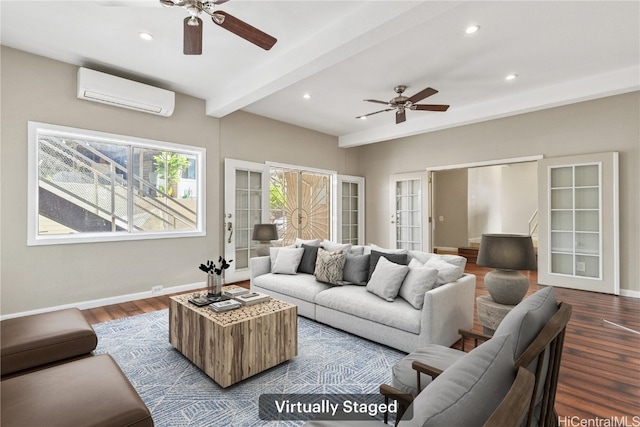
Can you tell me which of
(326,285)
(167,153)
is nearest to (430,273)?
(326,285)

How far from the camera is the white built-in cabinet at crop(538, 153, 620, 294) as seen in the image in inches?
172

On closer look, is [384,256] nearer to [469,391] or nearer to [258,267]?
[258,267]

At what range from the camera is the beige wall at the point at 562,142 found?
4277 mm

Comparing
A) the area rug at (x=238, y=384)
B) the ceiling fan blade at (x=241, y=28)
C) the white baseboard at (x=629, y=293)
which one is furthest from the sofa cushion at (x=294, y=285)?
the white baseboard at (x=629, y=293)

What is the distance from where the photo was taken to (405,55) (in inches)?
135

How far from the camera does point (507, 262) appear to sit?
2533 millimetres

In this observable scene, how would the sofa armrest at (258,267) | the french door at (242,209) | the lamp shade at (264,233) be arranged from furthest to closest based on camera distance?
the french door at (242,209) < the lamp shade at (264,233) < the sofa armrest at (258,267)

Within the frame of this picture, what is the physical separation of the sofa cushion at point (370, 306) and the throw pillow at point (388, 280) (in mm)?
61

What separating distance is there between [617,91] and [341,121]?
4025mm

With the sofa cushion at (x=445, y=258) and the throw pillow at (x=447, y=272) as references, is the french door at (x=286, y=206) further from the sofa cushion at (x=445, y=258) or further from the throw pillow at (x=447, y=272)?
the throw pillow at (x=447, y=272)

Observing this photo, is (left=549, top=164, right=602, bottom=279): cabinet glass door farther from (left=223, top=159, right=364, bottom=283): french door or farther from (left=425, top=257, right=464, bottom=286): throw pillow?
(left=223, top=159, right=364, bottom=283): french door

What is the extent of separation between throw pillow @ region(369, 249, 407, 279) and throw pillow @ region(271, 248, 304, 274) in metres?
1.03

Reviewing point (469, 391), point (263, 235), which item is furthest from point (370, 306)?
point (263, 235)

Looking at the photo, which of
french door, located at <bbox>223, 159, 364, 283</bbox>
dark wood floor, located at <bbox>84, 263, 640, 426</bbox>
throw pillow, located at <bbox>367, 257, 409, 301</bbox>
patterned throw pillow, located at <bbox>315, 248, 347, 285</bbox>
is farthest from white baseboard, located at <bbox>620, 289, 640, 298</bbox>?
french door, located at <bbox>223, 159, 364, 283</bbox>
